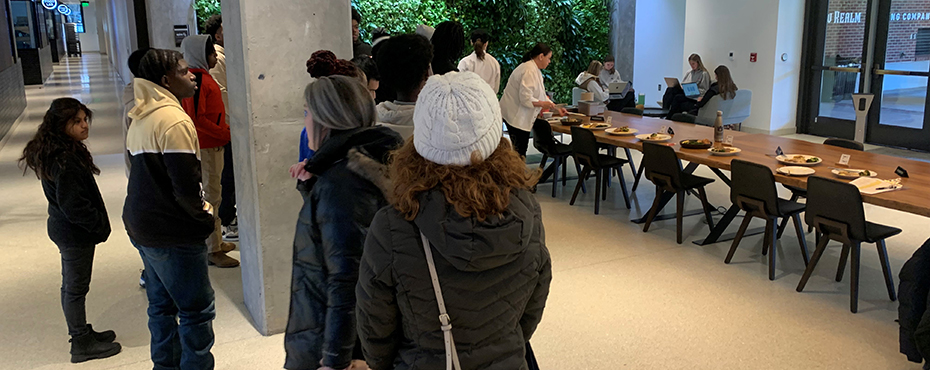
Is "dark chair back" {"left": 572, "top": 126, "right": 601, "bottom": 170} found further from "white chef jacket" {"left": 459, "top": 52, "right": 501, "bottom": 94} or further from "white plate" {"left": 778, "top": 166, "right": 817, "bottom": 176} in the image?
"white plate" {"left": 778, "top": 166, "right": 817, "bottom": 176}

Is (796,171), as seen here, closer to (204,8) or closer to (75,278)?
(75,278)

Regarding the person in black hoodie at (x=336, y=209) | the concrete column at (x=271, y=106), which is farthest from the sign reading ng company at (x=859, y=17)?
the person in black hoodie at (x=336, y=209)

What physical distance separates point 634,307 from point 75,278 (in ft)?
9.75

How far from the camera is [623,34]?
13.6 meters

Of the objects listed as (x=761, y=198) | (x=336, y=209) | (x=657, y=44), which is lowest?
(x=761, y=198)

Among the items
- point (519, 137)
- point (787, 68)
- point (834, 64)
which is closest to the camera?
point (519, 137)

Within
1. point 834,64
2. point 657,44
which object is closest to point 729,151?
point 834,64

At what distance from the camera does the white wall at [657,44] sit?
43.0 ft

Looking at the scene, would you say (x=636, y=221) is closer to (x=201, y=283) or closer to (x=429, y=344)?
(x=201, y=283)

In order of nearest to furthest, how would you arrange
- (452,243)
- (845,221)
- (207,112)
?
(452,243) → (845,221) → (207,112)

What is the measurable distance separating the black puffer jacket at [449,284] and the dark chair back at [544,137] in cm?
543

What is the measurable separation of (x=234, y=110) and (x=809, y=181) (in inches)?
129

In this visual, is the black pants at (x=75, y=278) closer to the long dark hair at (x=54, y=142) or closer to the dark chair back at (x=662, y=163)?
the long dark hair at (x=54, y=142)

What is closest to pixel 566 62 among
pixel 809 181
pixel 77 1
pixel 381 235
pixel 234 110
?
pixel 809 181
